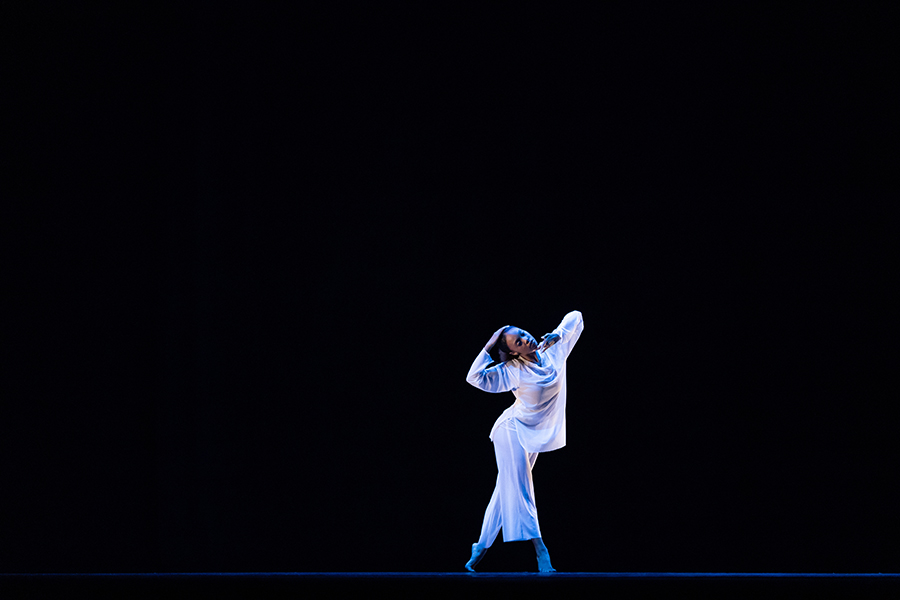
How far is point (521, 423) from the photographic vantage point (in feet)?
10.7

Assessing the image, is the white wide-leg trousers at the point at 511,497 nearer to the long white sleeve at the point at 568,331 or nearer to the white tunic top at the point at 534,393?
the white tunic top at the point at 534,393

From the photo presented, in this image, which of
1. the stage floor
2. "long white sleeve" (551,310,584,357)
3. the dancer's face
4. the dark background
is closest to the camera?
the stage floor

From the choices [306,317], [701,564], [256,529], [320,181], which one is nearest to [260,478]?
[256,529]

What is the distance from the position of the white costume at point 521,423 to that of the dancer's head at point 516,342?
5 cm

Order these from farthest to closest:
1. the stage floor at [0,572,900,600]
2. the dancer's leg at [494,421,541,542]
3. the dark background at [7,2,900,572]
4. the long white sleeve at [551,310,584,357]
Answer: the dark background at [7,2,900,572], the long white sleeve at [551,310,584,357], the dancer's leg at [494,421,541,542], the stage floor at [0,572,900,600]

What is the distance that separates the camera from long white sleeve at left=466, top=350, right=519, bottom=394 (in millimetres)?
3197

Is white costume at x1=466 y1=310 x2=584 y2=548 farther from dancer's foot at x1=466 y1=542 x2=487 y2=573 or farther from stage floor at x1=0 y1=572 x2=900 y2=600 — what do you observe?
stage floor at x1=0 y1=572 x2=900 y2=600

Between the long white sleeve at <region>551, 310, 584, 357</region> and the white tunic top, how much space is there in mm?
79

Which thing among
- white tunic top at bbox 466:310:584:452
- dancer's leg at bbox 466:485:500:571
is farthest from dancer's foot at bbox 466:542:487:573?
white tunic top at bbox 466:310:584:452

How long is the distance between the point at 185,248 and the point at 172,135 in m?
0.65

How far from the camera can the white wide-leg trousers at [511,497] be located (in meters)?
3.11

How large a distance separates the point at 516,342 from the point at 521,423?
0.34 metres

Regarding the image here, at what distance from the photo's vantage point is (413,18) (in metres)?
4.39

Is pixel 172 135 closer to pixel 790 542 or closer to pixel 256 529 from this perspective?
pixel 256 529
